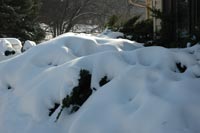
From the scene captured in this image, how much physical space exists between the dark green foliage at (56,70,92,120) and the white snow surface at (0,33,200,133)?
9cm

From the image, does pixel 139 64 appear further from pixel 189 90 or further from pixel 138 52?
pixel 189 90

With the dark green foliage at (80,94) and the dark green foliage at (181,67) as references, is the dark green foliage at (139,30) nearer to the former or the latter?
the dark green foliage at (80,94)

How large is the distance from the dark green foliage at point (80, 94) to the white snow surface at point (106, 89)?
92mm

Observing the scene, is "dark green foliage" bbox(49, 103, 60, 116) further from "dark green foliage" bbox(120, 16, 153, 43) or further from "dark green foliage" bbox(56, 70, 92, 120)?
"dark green foliage" bbox(120, 16, 153, 43)

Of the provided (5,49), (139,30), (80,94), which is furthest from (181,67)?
(5,49)

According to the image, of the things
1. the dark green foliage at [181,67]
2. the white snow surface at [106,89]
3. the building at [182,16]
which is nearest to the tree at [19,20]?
the building at [182,16]

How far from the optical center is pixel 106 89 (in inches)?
178

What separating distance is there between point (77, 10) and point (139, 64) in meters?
33.8

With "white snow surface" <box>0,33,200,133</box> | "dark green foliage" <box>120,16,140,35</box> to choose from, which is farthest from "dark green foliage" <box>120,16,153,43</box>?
"white snow surface" <box>0,33,200,133</box>

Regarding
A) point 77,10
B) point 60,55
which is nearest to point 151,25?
point 60,55

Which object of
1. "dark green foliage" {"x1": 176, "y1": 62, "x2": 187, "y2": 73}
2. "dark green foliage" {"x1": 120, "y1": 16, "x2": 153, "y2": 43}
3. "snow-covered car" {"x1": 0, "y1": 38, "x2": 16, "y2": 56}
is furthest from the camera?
"snow-covered car" {"x1": 0, "y1": 38, "x2": 16, "y2": 56}

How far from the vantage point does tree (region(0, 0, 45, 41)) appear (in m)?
23.5

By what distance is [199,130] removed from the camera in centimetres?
364

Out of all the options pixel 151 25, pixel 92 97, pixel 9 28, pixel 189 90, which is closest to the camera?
pixel 189 90
